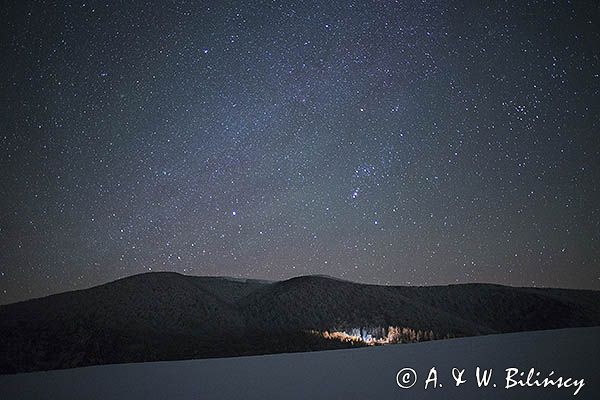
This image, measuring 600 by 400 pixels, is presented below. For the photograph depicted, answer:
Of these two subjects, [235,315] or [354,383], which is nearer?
[354,383]

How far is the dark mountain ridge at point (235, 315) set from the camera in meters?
32.0

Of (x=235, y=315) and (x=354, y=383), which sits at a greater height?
(x=235, y=315)

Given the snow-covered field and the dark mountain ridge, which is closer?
the snow-covered field

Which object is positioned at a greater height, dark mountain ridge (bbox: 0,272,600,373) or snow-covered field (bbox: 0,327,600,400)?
dark mountain ridge (bbox: 0,272,600,373)

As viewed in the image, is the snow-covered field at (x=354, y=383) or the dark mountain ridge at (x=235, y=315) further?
the dark mountain ridge at (x=235, y=315)

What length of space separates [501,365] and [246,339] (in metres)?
22.8

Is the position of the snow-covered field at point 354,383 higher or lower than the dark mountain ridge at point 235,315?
lower

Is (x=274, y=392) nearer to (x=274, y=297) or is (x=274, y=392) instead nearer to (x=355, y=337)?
(x=355, y=337)

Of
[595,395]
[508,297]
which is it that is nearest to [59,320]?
[595,395]

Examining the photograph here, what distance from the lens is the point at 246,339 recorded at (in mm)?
36875

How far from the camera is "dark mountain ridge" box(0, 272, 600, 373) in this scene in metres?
32.0

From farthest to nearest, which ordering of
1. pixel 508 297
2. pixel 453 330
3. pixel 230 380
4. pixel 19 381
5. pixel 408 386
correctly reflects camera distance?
pixel 508 297, pixel 453 330, pixel 19 381, pixel 230 380, pixel 408 386

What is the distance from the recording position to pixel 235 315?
41.5m

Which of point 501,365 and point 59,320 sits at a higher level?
point 59,320
